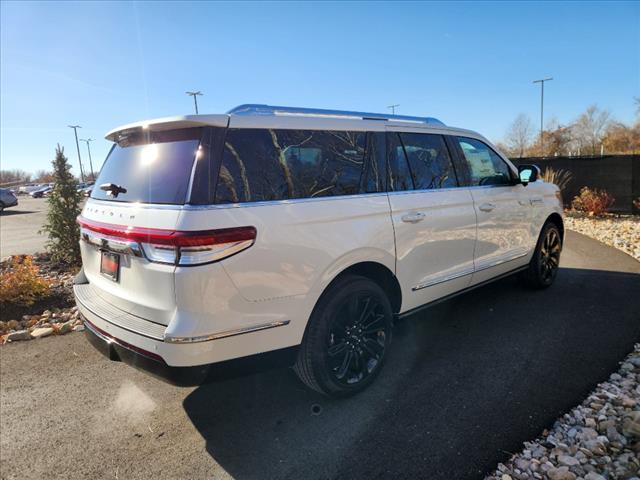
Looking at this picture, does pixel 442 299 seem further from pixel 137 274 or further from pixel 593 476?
pixel 137 274

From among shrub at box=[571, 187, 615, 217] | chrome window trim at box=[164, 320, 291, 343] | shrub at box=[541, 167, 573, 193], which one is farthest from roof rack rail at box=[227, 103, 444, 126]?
shrub at box=[541, 167, 573, 193]

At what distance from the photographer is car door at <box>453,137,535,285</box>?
3.95m

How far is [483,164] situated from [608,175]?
984 cm

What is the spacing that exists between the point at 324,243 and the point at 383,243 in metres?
0.58

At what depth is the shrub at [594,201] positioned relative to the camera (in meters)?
11.1

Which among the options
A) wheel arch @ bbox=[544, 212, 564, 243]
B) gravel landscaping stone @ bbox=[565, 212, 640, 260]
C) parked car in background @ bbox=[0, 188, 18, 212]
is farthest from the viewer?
parked car in background @ bbox=[0, 188, 18, 212]

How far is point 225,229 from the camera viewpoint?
2.15 meters

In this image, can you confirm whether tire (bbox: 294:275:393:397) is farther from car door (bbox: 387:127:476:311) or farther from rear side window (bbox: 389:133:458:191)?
rear side window (bbox: 389:133:458:191)

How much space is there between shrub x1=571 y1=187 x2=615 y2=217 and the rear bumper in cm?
1154

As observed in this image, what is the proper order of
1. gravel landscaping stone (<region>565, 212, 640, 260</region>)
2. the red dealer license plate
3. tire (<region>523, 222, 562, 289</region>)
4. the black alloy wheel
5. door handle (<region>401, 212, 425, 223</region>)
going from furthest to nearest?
gravel landscaping stone (<region>565, 212, 640, 260</region>)
tire (<region>523, 222, 562, 289</region>)
door handle (<region>401, 212, 425, 223</region>)
the black alloy wheel
the red dealer license plate

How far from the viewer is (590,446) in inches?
91.0

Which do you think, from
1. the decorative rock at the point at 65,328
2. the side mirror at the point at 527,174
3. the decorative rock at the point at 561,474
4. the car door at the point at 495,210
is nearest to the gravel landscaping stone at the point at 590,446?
the decorative rock at the point at 561,474

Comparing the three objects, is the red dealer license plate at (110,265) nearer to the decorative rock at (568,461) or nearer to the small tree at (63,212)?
the decorative rock at (568,461)

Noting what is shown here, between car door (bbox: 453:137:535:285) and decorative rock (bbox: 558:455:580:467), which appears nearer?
decorative rock (bbox: 558:455:580:467)
